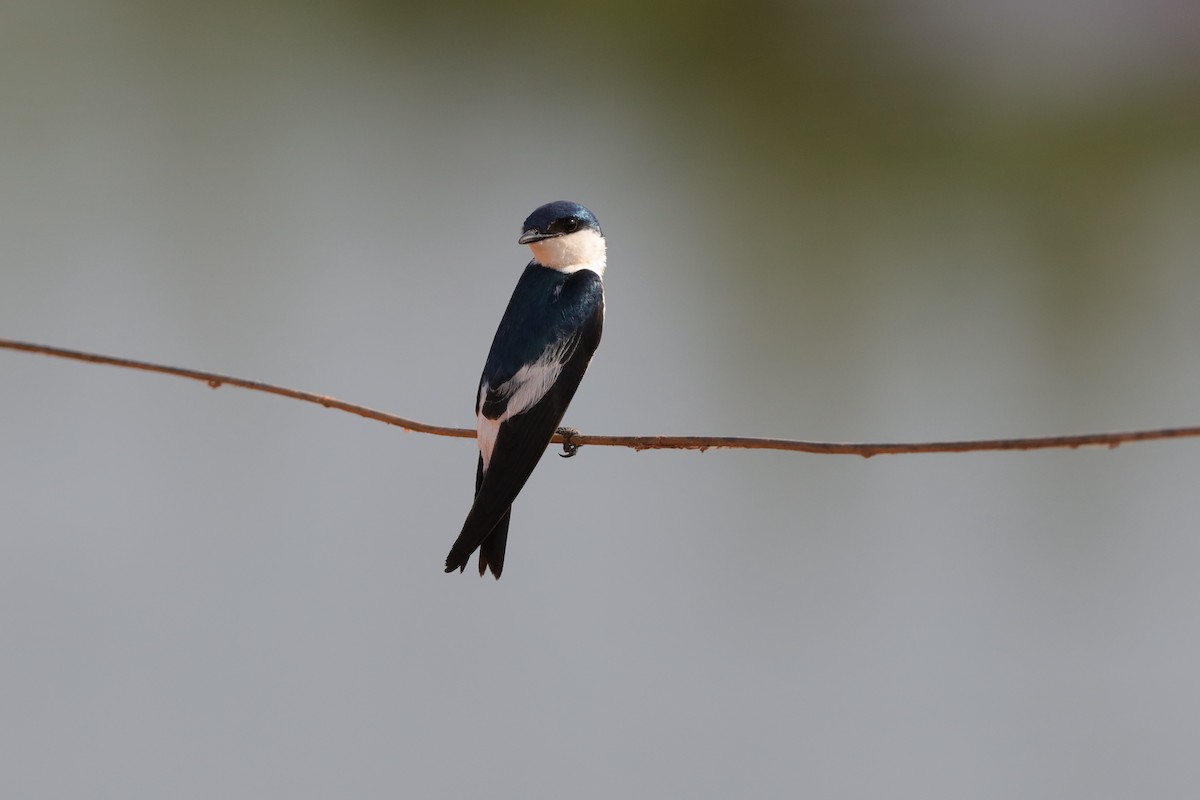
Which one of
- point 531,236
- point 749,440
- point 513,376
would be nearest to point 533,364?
point 513,376

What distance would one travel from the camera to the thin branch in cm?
73

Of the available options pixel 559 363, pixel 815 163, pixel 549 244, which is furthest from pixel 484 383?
pixel 815 163

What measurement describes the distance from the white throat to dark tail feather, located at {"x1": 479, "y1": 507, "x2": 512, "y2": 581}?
0.52 m

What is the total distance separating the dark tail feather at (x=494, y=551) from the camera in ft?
4.79

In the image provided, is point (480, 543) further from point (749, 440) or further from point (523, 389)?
point (749, 440)

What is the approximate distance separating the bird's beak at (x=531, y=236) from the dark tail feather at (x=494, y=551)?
19.0 inches

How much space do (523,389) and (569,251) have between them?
1.20 ft

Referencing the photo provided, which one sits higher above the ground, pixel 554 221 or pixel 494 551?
pixel 554 221

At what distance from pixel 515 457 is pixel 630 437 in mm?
379

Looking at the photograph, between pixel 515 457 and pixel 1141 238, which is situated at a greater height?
pixel 1141 238

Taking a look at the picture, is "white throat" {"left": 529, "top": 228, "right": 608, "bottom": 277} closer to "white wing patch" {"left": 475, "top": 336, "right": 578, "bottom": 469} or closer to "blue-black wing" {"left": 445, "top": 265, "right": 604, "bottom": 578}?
"blue-black wing" {"left": 445, "top": 265, "right": 604, "bottom": 578}

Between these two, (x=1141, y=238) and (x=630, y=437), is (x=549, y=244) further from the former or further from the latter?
(x=1141, y=238)

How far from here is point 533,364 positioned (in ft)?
5.33

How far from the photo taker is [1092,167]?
526 centimetres
